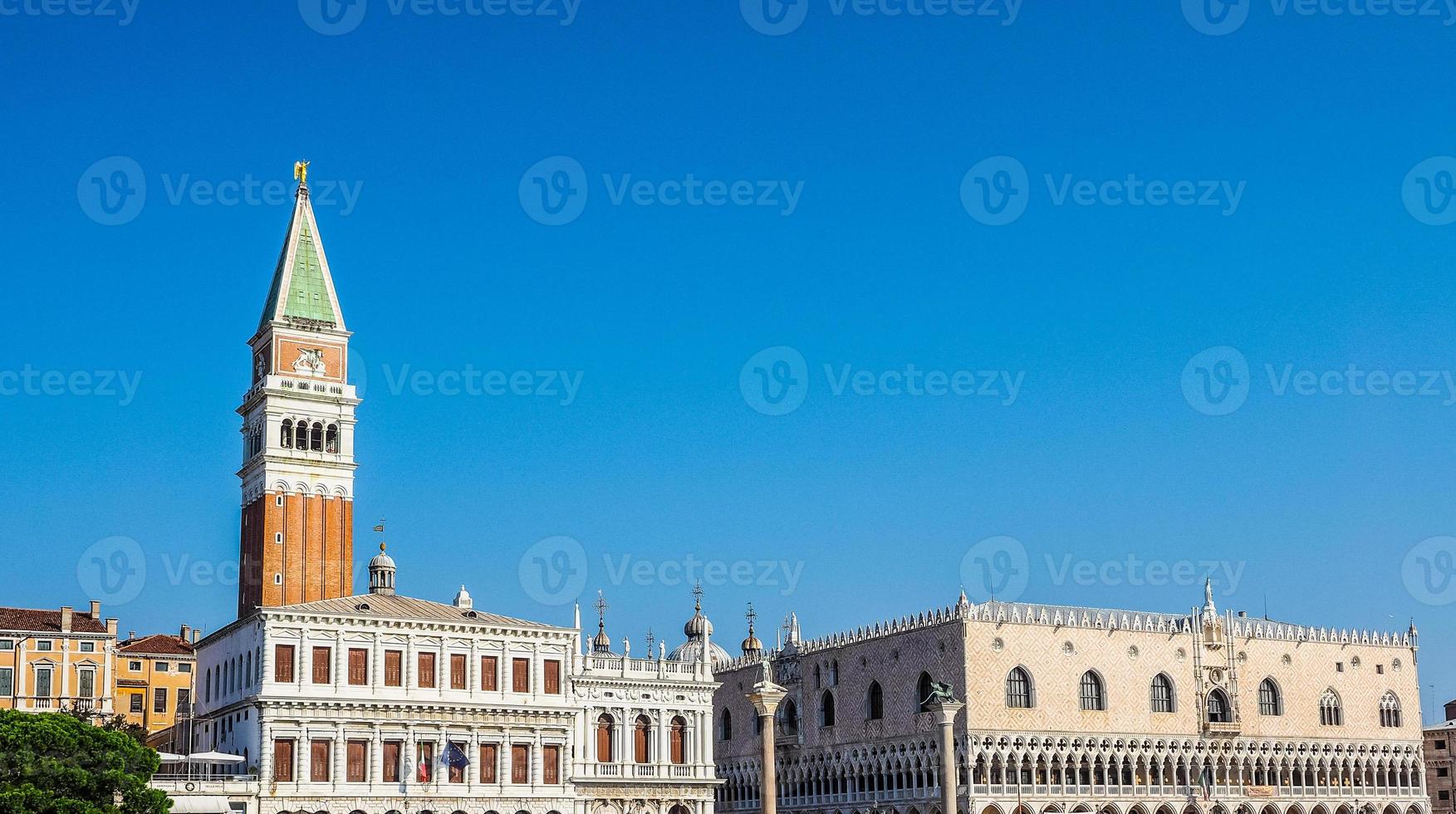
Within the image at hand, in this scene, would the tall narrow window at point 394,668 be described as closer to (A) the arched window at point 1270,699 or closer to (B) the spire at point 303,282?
(B) the spire at point 303,282

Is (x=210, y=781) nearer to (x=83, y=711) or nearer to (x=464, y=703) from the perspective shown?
(x=464, y=703)

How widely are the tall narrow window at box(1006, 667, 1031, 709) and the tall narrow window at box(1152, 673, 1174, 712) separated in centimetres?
800

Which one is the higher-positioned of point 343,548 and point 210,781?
Result: point 343,548

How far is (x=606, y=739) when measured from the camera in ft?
234

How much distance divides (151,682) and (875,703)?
39738 millimetres

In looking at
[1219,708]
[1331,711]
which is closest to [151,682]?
[1219,708]

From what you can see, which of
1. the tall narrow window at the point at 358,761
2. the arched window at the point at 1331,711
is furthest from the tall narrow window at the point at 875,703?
the tall narrow window at the point at 358,761

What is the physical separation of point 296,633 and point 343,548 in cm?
2097

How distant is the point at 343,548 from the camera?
3324 inches

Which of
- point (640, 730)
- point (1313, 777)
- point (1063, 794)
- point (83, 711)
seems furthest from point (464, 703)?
point (1313, 777)

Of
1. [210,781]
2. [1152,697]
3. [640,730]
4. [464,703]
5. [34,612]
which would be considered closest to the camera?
[210,781]

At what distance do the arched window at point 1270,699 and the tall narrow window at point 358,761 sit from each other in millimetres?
48310

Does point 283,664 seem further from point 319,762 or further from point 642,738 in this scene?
point 642,738

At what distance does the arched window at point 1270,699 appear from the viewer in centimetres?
8912
